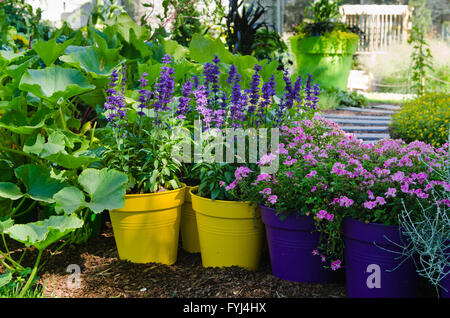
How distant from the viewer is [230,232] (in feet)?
7.08

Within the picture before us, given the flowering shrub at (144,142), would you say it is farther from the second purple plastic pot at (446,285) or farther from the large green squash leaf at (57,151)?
the second purple plastic pot at (446,285)

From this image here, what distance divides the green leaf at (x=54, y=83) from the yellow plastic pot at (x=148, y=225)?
52 cm

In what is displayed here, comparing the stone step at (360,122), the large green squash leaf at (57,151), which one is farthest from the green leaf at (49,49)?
the stone step at (360,122)

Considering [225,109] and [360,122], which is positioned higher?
[225,109]

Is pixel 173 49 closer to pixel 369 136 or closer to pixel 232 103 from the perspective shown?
pixel 232 103

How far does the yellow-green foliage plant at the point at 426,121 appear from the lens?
14.2ft

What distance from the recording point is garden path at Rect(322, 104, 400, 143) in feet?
15.7

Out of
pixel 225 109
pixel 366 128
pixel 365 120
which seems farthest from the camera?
pixel 365 120

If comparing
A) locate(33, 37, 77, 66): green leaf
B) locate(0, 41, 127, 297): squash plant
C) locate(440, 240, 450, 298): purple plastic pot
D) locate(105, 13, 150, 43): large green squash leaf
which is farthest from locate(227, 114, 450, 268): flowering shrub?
locate(105, 13, 150, 43): large green squash leaf

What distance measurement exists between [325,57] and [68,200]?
17.1 feet

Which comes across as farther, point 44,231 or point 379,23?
point 379,23

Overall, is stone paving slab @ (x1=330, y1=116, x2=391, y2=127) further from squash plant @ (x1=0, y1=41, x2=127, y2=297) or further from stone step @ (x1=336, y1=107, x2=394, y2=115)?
squash plant @ (x1=0, y1=41, x2=127, y2=297)

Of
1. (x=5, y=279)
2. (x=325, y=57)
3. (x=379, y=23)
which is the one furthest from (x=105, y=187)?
(x=379, y=23)

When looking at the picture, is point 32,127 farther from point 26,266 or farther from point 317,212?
point 317,212
